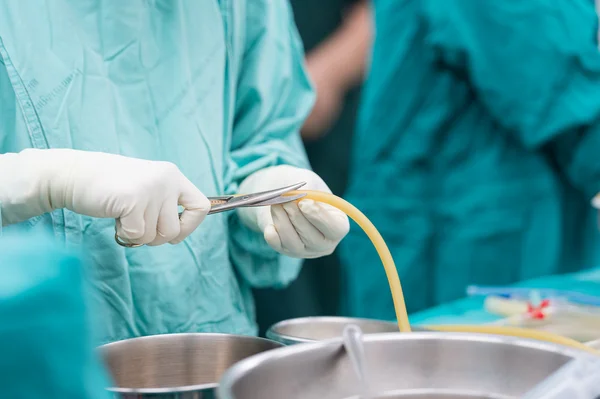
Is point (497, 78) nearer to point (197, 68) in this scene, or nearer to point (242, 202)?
point (197, 68)

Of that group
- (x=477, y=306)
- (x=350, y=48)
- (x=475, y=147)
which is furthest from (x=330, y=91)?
(x=477, y=306)

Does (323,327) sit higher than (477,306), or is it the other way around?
(323,327)

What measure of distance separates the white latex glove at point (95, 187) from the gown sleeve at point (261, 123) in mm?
355

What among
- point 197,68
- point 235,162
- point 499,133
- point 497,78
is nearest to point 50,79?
point 197,68

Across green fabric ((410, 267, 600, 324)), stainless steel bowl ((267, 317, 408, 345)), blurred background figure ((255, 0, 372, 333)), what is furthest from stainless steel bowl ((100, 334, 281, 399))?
blurred background figure ((255, 0, 372, 333))

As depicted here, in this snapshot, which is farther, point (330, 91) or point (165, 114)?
point (330, 91)

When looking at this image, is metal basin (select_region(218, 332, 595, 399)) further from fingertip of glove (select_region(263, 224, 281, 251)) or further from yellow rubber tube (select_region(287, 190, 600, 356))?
fingertip of glove (select_region(263, 224, 281, 251))

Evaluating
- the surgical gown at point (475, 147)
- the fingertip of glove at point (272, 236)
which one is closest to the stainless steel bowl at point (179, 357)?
the fingertip of glove at point (272, 236)

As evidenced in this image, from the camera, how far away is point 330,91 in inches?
110

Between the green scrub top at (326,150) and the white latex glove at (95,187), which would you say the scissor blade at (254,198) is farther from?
the green scrub top at (326,150)

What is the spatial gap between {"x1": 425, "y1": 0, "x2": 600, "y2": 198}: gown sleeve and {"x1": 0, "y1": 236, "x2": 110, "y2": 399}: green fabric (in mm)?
1637

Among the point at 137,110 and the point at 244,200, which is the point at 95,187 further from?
the point at 137,110

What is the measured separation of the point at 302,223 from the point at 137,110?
28 centimetres

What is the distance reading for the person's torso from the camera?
981 mm
